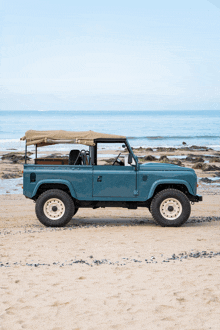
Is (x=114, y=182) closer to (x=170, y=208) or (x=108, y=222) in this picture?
(x=170, y=208)

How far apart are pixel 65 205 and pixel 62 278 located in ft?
11.8

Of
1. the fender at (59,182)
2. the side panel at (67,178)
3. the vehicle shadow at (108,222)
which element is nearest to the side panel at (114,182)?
the side panel at (67,178)

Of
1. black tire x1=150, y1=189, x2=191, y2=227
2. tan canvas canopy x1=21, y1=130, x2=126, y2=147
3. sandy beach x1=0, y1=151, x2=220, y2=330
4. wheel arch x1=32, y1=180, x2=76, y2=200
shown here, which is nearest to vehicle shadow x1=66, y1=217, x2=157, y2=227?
sandy beach x1=0, y1=151, x2=220, y2=330

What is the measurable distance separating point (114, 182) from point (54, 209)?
1.48 metres

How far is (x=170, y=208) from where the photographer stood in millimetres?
9906

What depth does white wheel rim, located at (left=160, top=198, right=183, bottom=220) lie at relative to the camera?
32.3 feet

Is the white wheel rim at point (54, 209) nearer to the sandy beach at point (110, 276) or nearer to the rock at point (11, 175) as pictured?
the sandy beach at point (110, 276)

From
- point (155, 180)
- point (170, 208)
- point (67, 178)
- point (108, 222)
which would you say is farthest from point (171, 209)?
point (67, 178)

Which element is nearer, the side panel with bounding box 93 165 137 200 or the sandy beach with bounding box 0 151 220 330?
the sandy beach with bounding box 0 151 220 330

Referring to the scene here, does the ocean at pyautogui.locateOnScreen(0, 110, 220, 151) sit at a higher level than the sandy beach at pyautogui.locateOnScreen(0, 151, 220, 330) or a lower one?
higher

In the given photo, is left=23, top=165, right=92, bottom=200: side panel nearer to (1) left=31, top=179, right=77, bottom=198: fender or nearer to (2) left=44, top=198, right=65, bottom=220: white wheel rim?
(1) left=31, top=179, right=77, bottom=198: fender

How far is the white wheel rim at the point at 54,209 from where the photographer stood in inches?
388

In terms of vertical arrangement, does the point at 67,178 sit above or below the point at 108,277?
above

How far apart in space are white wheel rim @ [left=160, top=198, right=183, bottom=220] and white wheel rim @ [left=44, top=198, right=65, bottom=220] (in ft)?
7.33
